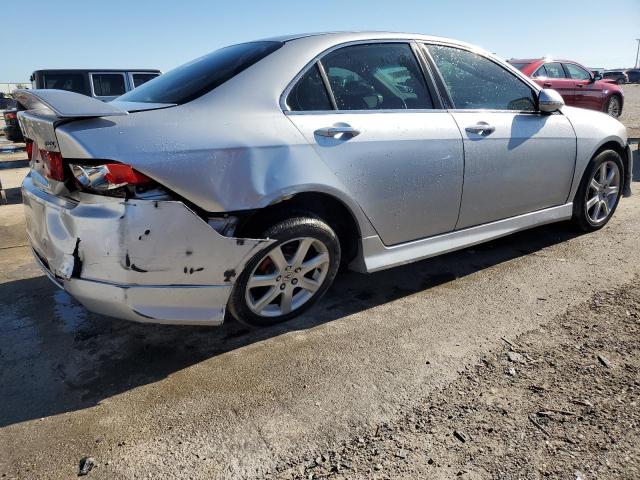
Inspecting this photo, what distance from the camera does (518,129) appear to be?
134 inches

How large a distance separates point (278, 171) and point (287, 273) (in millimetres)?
584

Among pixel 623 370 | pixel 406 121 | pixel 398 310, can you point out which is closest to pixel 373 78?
pixel 406 121

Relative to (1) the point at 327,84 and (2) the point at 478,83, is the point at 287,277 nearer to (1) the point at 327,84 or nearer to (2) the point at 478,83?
(1) the point at 327,84

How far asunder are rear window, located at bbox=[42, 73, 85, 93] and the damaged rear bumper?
31.8 feet

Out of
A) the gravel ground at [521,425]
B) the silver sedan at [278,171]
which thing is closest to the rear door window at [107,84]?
the silver sedan at [278,171]

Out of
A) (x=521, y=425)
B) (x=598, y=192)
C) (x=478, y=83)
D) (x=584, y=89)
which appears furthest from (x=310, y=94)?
(x=584, y=89)

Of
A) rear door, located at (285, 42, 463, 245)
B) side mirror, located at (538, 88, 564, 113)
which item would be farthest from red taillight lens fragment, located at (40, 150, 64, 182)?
side mirror, located at (538, 88, 564, 113)

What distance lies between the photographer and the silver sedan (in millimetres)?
2145

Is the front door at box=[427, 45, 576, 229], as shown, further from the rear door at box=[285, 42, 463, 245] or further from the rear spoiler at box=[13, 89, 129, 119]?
the rear spoiler at box=[13, 89, 129, 119]

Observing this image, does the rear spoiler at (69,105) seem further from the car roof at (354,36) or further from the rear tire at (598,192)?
the rear tire at (598,192)

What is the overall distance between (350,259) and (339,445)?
49.6 inches

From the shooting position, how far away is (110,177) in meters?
2.07

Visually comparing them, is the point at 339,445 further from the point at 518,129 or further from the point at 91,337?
the point at 518,129

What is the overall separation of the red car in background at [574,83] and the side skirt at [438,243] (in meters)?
7.62
